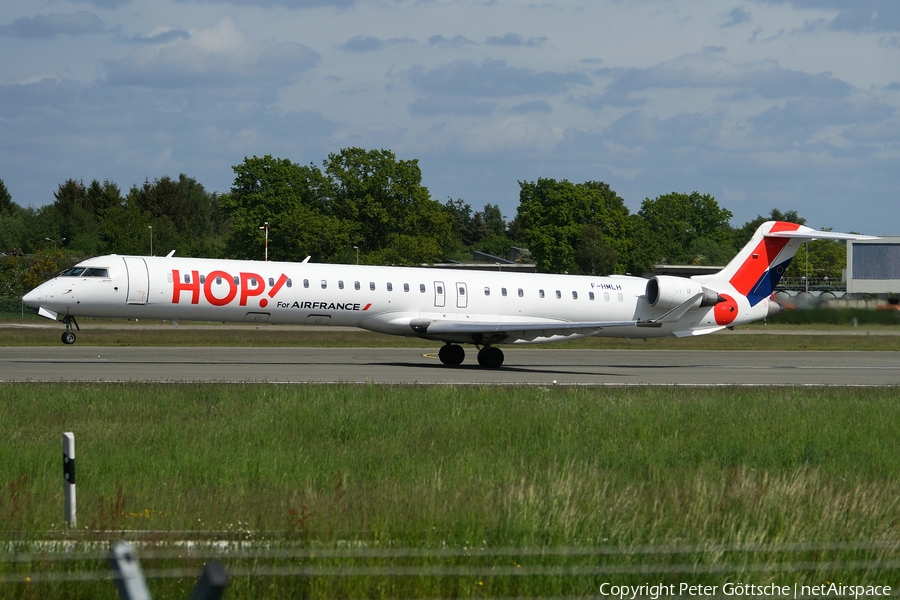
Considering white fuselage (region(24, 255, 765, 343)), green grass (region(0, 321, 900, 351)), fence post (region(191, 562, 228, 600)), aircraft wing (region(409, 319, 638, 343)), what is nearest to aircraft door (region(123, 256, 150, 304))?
white fuselage (region(24, 255, 765, 343))

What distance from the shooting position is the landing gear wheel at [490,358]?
27.9m

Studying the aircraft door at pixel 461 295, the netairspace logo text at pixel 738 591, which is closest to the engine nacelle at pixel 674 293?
the aircraft door at pixel 461 295

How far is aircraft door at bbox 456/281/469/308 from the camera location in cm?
2797

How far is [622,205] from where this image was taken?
11775cm

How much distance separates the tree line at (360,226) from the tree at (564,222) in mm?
112

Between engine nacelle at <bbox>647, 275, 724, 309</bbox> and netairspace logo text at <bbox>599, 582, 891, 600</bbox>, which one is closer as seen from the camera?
netairspace logo text at <bbox>599, 582, 891, 600</bbox>

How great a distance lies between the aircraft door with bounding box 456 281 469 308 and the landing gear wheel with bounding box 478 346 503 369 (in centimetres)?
139

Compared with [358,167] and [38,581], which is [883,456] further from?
[358,167]

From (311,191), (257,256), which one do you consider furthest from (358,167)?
(257,256)

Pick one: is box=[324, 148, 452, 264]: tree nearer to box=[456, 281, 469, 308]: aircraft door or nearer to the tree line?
the tree line

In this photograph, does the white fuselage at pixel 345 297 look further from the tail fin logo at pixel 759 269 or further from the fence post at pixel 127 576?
the fence post at pixel 127 576

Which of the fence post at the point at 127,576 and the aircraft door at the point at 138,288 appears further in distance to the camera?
the aircraft door at the point at 138,288

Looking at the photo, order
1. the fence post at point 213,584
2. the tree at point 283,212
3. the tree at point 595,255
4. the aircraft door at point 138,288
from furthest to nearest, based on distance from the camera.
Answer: the tree at point 595,255 → the tree at point 283,212 → the aircraft door at point 138,288 → the fence post at point 213,584

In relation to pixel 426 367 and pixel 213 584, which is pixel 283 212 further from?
pixel 213 584
